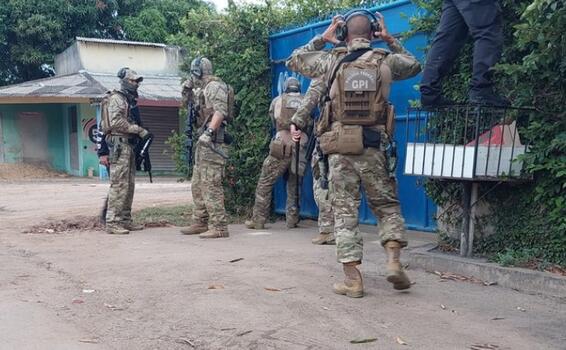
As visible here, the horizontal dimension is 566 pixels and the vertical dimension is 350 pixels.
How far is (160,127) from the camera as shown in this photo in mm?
20938

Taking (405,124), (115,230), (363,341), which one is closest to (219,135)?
(115,230)

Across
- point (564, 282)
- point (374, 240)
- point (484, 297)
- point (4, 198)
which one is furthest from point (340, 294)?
point (4, 198)

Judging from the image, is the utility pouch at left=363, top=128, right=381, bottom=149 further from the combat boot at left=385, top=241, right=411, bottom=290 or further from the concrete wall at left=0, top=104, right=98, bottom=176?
the concrete wall at left=0, top=104, right=98, bottom=176

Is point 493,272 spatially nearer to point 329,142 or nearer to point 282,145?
point 329,142

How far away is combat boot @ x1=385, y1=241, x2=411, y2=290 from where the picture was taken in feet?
13.1

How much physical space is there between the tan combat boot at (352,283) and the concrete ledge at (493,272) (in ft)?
3.32

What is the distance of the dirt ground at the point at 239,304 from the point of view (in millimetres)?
3307

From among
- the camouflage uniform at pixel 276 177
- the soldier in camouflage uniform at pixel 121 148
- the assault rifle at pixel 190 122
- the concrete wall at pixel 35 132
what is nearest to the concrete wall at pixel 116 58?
the concrete wall at pixel 35 132

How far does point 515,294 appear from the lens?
4.17 m

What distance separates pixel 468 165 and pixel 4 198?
10.6 metres

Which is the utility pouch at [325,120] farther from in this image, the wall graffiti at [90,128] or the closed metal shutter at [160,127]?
the closed metal shutter at [160,127]

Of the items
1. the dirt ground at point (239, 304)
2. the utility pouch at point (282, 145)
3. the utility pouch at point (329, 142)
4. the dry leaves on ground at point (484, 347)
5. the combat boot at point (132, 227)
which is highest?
the utility pouch at point (329, 142)

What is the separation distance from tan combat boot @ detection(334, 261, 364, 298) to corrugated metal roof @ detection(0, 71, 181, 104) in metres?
14.5

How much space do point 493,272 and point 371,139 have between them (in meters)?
1.43
